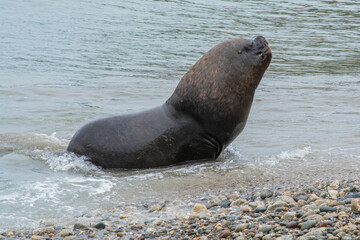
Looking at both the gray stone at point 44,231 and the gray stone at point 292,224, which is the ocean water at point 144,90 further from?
the gray stone at point 292,224

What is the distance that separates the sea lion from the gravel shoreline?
52.3 inches

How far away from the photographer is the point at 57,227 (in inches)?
209

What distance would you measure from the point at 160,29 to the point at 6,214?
1581 cm

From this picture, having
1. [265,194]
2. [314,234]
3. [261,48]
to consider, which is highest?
[261,48]

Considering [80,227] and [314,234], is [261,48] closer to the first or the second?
[80,227]

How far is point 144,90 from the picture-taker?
41.5 ft

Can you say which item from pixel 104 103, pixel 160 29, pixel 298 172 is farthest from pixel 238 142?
pixel 160 29

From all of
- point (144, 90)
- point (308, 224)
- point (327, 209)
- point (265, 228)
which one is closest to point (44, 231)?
point (265, 228)

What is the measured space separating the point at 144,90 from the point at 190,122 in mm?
5190

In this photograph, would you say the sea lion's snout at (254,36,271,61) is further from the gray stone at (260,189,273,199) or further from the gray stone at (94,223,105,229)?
the gray stone at (94,223,105,229)

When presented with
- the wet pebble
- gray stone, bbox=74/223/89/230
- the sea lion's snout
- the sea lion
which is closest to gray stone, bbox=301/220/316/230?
the wet pebble

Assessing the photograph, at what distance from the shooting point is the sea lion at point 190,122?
746cm

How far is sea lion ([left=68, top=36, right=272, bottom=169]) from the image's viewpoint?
746 cm

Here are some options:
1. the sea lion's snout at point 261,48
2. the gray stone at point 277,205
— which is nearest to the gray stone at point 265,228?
the gray stone at point 277,205
